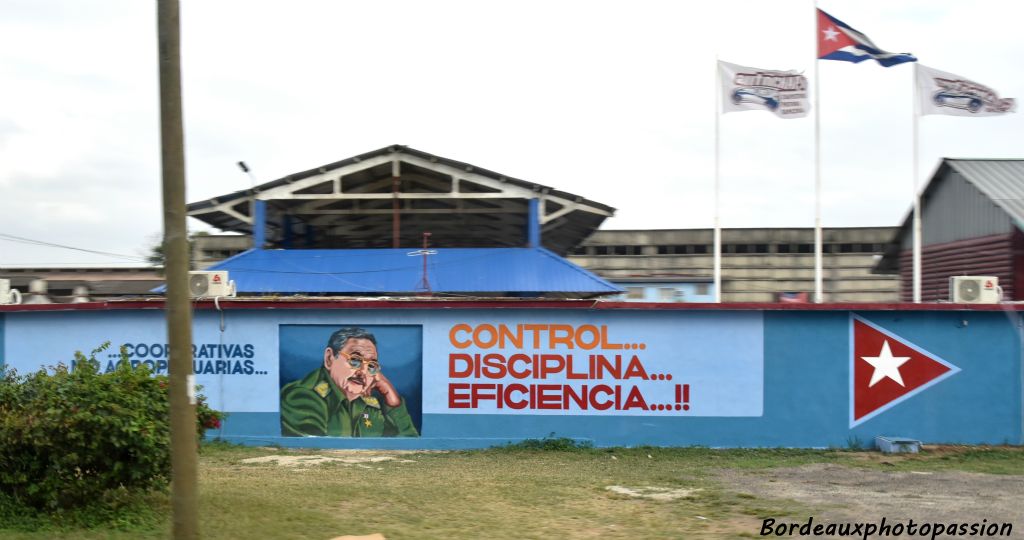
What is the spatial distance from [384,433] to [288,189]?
33.8ft

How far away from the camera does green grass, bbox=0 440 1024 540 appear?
951 centimetres

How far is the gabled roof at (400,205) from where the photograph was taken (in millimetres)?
24797

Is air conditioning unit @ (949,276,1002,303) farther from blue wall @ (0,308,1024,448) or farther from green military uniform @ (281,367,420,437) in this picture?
green military uniform @ (281,367,420,437)

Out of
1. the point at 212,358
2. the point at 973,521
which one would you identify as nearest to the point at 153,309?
the point at 212,358

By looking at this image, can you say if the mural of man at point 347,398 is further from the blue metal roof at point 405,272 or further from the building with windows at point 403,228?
the blue metal roof at point 405,272

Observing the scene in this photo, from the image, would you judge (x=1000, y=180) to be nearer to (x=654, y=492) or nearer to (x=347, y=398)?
(x=654, y=492)

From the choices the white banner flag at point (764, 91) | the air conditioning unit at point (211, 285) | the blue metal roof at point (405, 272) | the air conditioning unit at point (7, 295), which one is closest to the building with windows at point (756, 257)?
the blue metal roof at point (405, 272)

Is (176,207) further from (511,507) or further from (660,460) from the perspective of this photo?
(660,460)

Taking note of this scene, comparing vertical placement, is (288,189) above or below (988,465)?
above

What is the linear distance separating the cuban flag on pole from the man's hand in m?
12.0

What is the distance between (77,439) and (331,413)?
8.21 metres

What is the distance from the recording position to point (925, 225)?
26094 mm

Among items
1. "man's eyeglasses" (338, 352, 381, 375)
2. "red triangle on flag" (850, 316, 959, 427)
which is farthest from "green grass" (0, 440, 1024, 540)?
"man's eyeglasses" (338, 352, 381, 375)

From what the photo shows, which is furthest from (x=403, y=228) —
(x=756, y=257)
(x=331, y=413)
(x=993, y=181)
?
(x=756, y=257)
